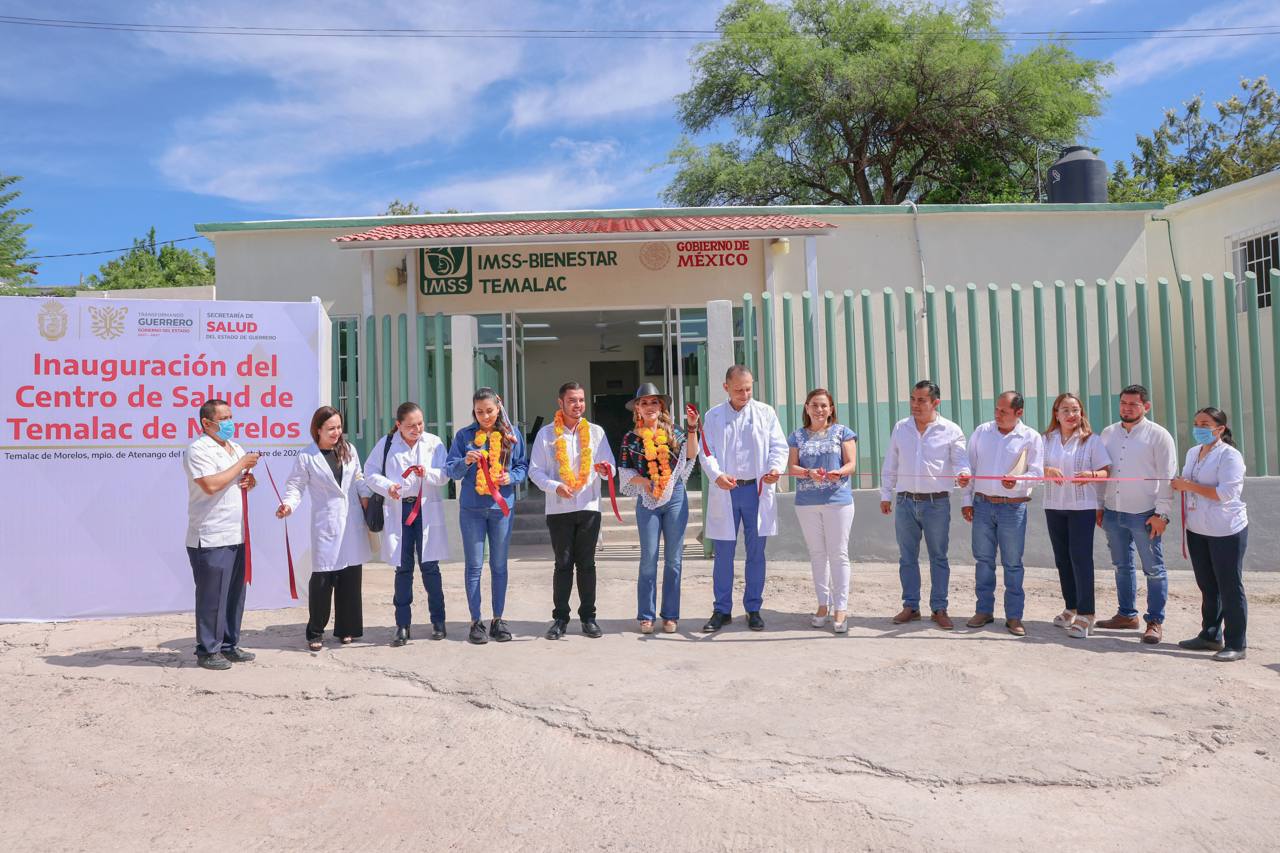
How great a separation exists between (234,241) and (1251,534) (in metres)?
11.4

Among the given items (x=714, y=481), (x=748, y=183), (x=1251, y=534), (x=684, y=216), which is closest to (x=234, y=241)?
(x=684, y=216)

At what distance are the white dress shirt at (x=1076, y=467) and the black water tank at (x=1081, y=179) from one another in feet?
28.1

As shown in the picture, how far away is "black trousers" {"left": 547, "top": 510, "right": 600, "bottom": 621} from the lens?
593 cm

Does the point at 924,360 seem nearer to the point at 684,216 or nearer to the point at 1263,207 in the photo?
the point at 684,216

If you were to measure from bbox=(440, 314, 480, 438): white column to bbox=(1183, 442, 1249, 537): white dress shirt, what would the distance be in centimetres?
580

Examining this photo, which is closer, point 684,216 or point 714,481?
point 714,481

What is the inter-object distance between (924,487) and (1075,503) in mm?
902

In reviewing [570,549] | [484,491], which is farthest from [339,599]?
[570,549]

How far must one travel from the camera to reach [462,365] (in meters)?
8.66

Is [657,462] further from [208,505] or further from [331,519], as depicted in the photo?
[208,505]

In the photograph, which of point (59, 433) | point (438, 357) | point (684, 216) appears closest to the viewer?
point (59, 433)

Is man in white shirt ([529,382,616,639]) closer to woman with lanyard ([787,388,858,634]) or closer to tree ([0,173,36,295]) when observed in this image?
woman with lanyard ([787,388,858,634])

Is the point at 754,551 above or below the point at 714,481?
below

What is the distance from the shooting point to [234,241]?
11.9 m
